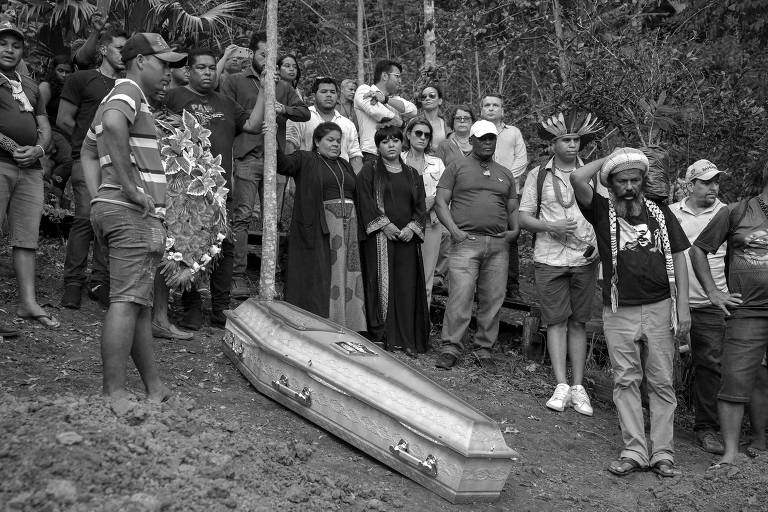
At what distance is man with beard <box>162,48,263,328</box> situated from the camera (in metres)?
7.68

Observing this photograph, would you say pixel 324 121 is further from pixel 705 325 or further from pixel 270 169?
pixel 705 325

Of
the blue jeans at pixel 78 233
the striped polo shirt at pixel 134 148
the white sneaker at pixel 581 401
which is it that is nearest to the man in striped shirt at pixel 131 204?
the striped polo shirt at pixel 134 148

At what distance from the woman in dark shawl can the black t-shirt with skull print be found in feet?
8.11

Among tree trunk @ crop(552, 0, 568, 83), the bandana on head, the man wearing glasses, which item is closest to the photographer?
the bandana on head

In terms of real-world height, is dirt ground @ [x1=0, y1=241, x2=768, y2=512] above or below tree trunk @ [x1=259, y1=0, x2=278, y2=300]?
below

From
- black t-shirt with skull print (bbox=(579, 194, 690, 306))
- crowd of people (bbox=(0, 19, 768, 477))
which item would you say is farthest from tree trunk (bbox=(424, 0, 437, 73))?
black t-shirt with skull print (bbox=(579, 194, 690, 306))

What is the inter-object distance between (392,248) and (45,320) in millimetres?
3063

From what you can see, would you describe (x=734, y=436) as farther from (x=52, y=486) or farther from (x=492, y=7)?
(x=492, y=7)

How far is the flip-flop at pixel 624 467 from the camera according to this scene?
20.9ft

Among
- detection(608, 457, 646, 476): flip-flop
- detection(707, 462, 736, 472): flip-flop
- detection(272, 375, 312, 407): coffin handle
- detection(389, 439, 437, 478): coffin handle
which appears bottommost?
detection(608, 457, 646, 476): flip-flop

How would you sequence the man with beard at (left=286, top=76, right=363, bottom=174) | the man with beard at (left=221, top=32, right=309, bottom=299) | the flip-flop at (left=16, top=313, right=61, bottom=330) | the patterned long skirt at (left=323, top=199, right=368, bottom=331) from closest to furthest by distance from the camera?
the flip-flop at (left=16, top=313, right=61, bottom=330) < the patterned long skirt at (left=323, top=199, right=368, bottom=331) < the man with beard at (left=221, top=32, right=309, bottom=299) < the man with beard at (left=286, top=76, right=363, bottom=174)

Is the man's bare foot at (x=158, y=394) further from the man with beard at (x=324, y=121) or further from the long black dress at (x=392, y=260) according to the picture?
the man with beard at (x=324, y=121)

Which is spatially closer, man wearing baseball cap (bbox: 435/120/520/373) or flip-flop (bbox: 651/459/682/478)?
flip-flop (bbox: 651/459/682/478)

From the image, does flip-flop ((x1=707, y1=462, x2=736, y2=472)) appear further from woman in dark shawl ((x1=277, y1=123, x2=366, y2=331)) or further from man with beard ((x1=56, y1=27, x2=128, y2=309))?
man with beard ((x1=56, y1=27, x2=128, y2=309))
